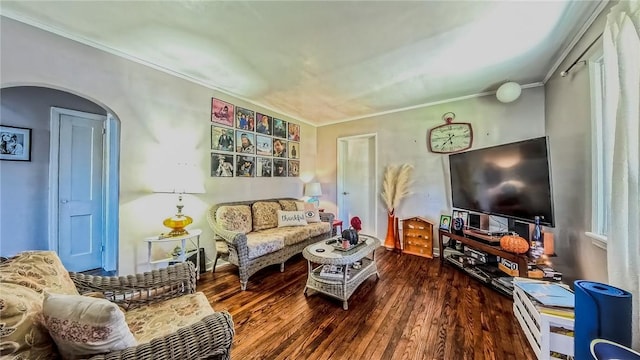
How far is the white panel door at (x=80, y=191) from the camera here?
278 cm

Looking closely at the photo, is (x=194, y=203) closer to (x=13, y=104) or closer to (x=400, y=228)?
(x=13, y=104)

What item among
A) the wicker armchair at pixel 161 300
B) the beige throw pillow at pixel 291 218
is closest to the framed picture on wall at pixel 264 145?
the beige throw pillow at pixel 291 218

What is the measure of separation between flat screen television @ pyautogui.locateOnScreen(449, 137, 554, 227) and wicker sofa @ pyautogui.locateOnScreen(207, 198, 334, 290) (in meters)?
2.02

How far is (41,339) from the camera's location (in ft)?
2.67

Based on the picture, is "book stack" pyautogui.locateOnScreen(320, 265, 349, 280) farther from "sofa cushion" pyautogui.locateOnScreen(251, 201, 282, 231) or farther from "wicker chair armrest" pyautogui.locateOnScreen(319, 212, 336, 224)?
"wicker chair armrest" pyautogui.locateOnScreen(319, 212, 336, 224)

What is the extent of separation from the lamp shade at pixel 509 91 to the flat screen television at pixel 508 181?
2.39 feet

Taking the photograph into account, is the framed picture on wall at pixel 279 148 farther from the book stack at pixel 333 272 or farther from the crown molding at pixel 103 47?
the book stack at pixel 333 272

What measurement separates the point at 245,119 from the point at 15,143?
241 centimetres

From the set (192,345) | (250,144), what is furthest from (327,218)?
(192,345)

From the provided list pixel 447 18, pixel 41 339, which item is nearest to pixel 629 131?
pixel 447 18

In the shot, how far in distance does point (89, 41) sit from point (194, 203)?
1.79 meters

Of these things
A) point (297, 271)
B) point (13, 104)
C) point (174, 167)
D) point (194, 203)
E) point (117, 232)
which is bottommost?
point (297, 271)

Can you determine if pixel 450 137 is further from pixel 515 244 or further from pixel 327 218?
pixel 327 218

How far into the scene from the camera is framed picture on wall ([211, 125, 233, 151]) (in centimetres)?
310
